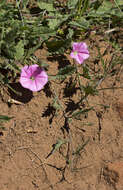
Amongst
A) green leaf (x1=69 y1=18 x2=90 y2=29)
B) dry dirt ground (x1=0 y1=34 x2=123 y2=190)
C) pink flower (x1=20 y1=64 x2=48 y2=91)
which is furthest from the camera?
green leaf (x1=69 y1=18 x2=90 y2=29)

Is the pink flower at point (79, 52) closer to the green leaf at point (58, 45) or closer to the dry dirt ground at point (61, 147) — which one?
the green leaf at point (58, 45)

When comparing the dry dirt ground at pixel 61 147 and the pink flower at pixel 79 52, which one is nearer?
the dry dirt ground at pixel 61 147

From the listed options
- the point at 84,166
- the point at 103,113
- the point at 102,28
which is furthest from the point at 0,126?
the point at 102,28

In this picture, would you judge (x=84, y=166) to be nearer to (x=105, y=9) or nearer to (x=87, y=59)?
(x=87, y=59)

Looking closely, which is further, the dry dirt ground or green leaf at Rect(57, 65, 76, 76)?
green leaf at Rect(57, 65, 76, 76)

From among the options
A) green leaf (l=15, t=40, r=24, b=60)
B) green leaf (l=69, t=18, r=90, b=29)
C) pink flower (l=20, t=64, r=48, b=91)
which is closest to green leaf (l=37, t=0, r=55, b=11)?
green leaf (l=69, t=18, r=90, b=29)

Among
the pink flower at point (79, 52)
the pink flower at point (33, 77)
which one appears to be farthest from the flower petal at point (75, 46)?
the pink flower at point (33, 77)

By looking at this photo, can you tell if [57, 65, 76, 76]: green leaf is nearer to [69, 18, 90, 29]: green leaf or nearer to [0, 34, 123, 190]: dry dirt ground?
[0, 34, 123, 190]: dry dirt ground
